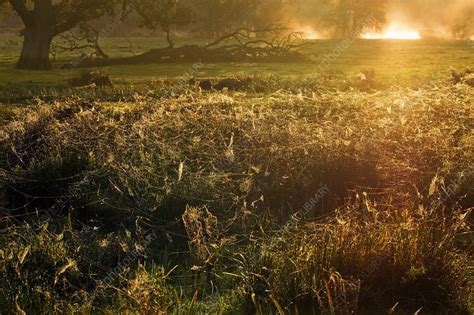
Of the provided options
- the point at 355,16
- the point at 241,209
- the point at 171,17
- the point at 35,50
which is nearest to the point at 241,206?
the point at 241,209

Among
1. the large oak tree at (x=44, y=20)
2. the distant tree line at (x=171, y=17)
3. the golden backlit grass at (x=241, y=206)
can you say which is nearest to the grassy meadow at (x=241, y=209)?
the golden backlit grass at (x=241, y=206)

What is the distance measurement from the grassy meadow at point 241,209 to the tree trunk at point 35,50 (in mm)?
19731

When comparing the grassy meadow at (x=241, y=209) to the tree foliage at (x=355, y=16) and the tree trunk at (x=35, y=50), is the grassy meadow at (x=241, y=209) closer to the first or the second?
the tree trunk at (x=35, y=50)

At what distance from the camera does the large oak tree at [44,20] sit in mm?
34656

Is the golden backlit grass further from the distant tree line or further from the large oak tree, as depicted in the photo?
the distant tree line

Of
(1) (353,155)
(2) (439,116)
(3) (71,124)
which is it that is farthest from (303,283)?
(2) (439,116)

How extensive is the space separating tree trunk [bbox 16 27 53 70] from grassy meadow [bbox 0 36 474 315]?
1973cm

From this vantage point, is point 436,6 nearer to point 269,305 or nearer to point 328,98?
point 328,98

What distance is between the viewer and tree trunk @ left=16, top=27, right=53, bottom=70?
34.4 metres

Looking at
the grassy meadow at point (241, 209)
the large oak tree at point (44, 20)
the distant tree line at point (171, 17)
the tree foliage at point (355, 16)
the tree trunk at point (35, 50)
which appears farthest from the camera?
the tree foliage at point (355, 16)

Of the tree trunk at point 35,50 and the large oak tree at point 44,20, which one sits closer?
the tree trunk at point 35,50

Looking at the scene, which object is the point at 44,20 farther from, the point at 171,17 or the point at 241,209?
the point at 241,209

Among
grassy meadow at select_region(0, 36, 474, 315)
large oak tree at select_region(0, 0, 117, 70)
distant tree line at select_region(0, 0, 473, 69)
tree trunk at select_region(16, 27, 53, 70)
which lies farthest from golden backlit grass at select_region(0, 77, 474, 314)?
distant tree line at select_region(0, 0, 473, 69)

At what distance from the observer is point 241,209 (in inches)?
319
